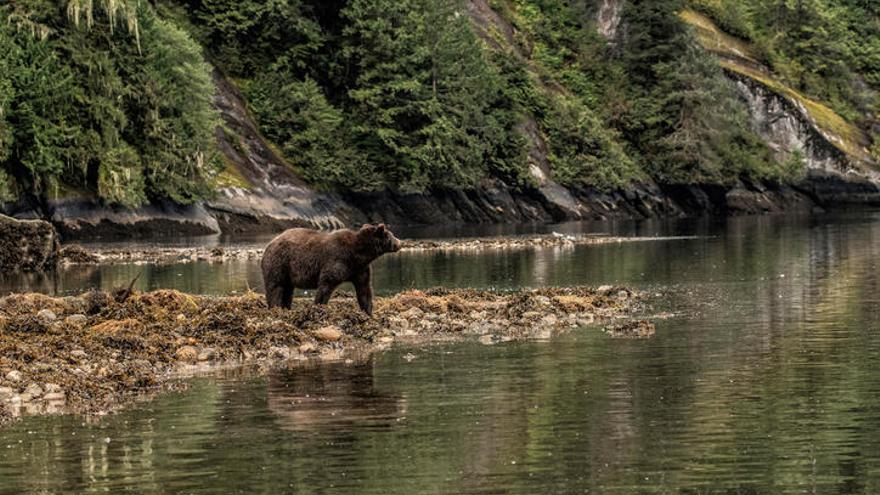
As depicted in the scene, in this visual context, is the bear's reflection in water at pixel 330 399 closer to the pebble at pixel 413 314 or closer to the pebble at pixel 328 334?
the pebble at pixel 328 334

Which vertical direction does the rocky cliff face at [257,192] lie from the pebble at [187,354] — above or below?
above

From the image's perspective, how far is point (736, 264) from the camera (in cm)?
5672

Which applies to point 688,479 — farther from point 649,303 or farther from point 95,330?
point 649,303

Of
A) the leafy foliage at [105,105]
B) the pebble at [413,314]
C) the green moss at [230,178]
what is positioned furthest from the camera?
the green moss at [230,178]

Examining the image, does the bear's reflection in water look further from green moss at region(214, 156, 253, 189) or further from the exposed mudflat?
green moss at region(214, 156, 253, 189)

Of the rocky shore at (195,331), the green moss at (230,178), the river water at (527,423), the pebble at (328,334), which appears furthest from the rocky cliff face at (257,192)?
the pebble at (328,334)

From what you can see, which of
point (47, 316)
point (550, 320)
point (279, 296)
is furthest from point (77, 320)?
point (550, 320)

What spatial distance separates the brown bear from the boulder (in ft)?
90.7

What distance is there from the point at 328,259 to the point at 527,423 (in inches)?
541

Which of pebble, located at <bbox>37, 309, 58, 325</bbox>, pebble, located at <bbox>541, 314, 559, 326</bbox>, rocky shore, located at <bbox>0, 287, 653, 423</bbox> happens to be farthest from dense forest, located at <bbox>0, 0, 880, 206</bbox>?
pebble, located at <bbox>541, 314, 559, 326</bbox>

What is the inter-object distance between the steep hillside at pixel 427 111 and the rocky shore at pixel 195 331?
48077mm

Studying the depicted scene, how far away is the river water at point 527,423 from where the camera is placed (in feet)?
56.0

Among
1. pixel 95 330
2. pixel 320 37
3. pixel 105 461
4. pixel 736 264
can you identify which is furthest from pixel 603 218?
pixel 105 461

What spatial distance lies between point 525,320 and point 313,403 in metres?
12.5
